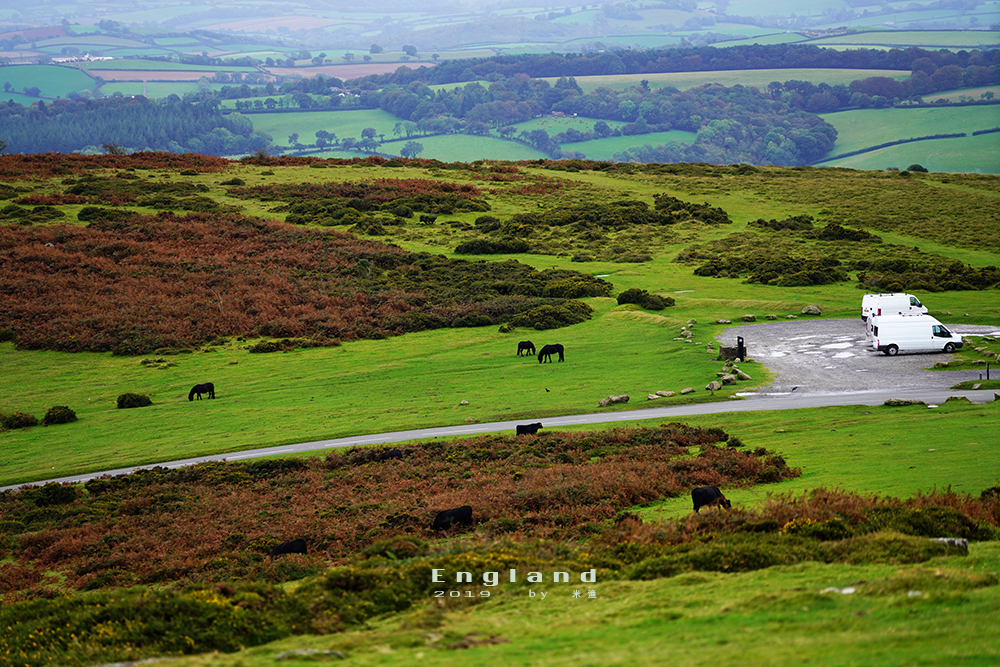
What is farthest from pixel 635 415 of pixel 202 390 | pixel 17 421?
pixel 17 421

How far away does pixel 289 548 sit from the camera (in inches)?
726

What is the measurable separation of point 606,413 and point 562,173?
7854 cm

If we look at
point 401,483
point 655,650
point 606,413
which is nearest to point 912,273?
point 606,413

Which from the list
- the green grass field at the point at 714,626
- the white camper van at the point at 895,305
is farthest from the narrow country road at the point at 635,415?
the green grass field at the point at 714,626

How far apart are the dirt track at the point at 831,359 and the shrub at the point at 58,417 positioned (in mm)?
31559

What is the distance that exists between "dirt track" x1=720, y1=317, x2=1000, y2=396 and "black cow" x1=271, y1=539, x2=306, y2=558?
70.1ft

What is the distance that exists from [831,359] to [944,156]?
156m

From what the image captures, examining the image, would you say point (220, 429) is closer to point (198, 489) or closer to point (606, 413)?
point (198, 489)

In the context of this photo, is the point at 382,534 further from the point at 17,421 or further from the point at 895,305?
the point at 895,305

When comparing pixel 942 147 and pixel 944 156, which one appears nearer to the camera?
pixel 944 156

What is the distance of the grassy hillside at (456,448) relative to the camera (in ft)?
36.6

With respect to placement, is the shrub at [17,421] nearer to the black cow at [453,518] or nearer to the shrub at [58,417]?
the shrub at [58,417]

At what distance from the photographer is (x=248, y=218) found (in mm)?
73938

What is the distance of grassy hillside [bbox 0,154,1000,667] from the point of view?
11141 mm
